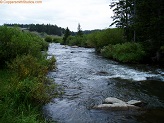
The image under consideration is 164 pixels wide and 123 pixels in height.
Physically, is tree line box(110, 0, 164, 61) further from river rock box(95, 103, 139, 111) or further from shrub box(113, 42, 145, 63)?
river rock box(95, 103, 139, 111)

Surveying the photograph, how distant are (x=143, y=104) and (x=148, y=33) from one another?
15.9 metres

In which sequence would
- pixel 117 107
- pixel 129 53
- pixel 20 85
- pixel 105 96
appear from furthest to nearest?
pixel 129 53 < pixel 105 96 < pixel 117 107 < pixel 20 85

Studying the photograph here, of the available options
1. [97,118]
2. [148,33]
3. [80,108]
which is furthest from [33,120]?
[148,33]

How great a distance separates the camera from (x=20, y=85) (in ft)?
31.0

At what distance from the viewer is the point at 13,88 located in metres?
9.39

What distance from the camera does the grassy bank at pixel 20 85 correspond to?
761 centimetres

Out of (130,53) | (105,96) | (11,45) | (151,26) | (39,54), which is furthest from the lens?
(130,53)

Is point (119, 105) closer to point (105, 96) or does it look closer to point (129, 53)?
point (105, 96)

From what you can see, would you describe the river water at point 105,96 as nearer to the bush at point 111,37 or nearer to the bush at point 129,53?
the bush at point 129,53

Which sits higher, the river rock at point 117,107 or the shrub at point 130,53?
the shrub at point 130,53

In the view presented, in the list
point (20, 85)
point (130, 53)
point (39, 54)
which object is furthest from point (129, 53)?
point (20, 85)

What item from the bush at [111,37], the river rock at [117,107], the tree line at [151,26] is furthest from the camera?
the bush at [111,37]

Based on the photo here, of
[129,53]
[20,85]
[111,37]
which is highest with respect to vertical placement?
[111,37]

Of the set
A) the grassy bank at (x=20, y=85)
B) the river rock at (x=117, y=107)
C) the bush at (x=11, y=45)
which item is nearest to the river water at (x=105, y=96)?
the river rock at (x=117, y=107)
